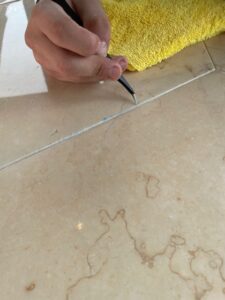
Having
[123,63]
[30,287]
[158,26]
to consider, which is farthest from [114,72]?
[30,287]

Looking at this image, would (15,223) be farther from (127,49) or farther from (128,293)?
(127,49)

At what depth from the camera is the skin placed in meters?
0.48

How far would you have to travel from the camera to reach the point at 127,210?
0.44 m

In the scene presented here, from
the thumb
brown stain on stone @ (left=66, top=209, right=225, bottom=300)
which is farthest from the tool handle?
brown stain on stone @ (left=66, top=209, right=225, bottom=300)

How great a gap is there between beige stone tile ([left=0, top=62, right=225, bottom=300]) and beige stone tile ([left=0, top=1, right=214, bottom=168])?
2cm

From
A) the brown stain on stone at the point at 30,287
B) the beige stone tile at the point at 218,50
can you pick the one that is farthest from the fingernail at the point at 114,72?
the brown stain on stone at the point at 30,287

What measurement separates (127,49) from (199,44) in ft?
0.36

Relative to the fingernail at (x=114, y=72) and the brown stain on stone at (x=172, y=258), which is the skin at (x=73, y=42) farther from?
the brown stain on stone at (x=172, y=258)

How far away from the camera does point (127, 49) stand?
22.9 inches

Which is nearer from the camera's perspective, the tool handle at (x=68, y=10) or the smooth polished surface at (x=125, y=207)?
the smooth polished surface at (x=125, y=207)

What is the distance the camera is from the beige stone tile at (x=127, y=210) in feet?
1.30

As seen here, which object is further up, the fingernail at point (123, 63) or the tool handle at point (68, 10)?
the tool handle at point (68, 10)

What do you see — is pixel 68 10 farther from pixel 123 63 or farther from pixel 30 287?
pixel 30 287

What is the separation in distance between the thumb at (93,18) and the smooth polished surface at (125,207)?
0.09 m
